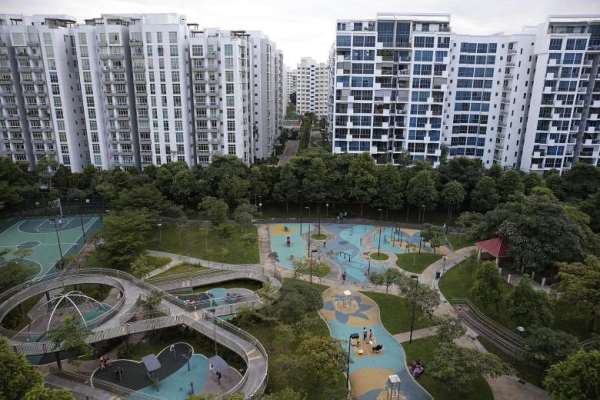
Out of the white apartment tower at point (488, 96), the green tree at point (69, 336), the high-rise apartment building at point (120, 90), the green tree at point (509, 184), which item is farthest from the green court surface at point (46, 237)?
the white apartment tower at point (488, 96)

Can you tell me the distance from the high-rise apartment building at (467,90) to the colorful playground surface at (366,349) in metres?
36.4

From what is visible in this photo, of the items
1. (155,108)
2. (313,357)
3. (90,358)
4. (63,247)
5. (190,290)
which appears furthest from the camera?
(155,108)

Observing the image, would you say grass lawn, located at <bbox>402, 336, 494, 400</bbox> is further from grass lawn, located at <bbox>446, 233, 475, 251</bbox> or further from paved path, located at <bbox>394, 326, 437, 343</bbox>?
grass lawn, located at <bbox>446, 233, 475, 251</bbox>

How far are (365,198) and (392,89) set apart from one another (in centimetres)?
2243

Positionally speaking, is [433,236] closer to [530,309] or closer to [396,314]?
[396,314]

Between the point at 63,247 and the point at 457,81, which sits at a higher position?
the point at 457,81

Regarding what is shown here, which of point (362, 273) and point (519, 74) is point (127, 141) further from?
point (519, 74)

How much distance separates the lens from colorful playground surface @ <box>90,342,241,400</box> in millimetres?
26094

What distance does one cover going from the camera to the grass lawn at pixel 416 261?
1636 inches

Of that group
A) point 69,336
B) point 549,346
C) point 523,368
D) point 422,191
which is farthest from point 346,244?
point 69,336

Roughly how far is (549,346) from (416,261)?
64.3 ft

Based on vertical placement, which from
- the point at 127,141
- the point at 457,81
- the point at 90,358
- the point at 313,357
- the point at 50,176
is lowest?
the point at 90,358

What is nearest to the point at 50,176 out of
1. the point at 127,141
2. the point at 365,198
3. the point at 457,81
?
the point at 127,141

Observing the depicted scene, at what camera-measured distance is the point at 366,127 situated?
6694 cm
